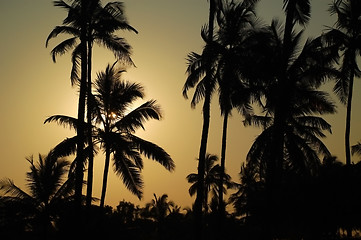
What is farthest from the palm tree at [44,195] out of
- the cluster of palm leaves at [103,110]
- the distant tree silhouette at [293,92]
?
the distant tree silhouette at [293,92]

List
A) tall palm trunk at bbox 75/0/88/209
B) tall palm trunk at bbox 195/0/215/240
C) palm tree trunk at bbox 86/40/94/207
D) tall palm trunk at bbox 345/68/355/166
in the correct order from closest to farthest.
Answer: tall palm trunk at bbox 75/0/88/209
tall palm trunk at bbox 195/0/215/240
palm tree trunk at bbox 86/40/94/207
tall palm trunk at bbox 345/68/355/166

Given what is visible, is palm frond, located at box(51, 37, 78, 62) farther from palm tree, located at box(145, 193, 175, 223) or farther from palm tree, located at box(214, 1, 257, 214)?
palm tree, located at box(145, 193, 175, 223)

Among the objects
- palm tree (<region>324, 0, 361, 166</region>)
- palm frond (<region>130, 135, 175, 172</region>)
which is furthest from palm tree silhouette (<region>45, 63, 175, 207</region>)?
palm tree (<region>324, 0, 361, 166</region>)

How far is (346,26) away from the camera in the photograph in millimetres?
29266

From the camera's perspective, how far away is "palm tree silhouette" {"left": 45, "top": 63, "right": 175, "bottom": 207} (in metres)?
25.1

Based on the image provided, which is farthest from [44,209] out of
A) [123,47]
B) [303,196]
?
[303,196]

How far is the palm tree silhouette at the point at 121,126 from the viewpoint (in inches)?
987

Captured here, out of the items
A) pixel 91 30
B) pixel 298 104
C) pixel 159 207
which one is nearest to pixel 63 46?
pixel 91 30

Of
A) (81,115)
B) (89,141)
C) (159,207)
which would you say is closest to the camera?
(81,115)

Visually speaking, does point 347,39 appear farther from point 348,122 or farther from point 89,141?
point 89,141

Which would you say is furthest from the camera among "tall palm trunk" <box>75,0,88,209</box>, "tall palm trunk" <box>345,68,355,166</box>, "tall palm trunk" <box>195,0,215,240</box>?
"tall palm trunk" <box>345,68,355,166</box>

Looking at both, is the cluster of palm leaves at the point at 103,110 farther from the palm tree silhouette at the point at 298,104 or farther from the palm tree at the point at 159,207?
the palm tree at the point at 159,207

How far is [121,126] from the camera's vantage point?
1027 inches

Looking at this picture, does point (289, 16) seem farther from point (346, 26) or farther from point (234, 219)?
point (234, 219)
